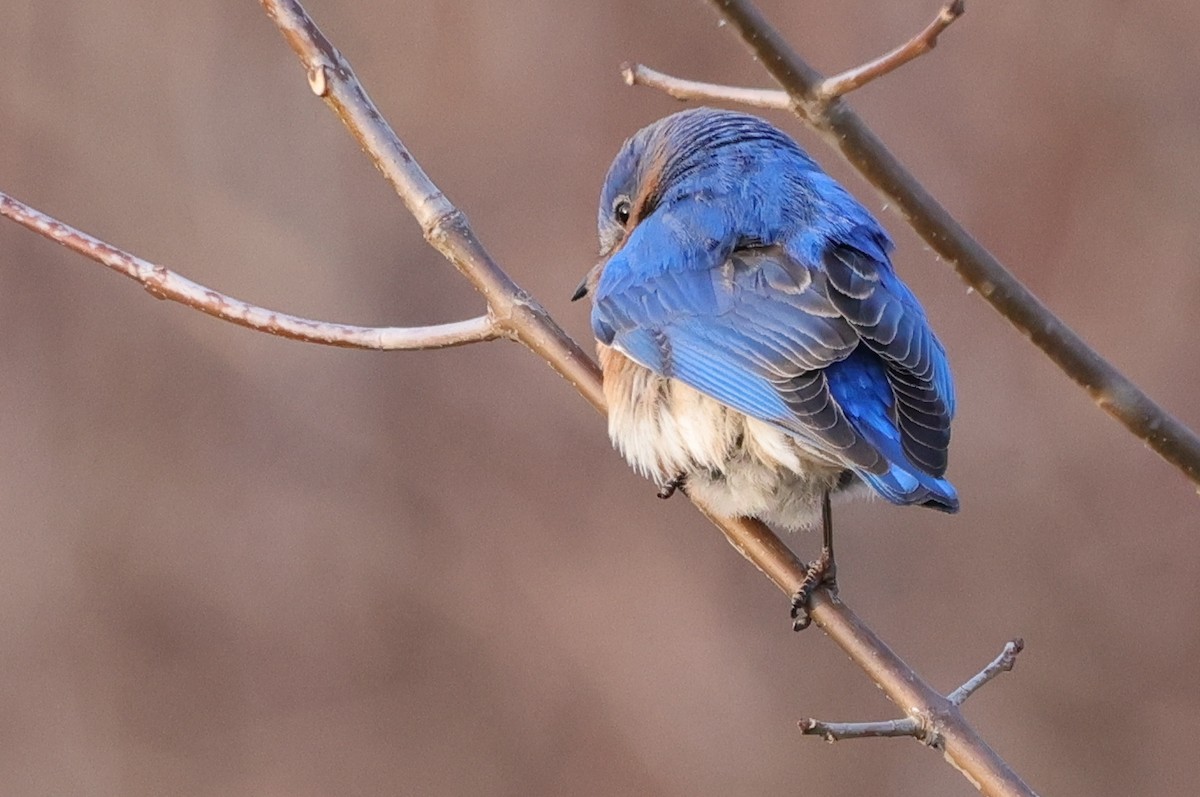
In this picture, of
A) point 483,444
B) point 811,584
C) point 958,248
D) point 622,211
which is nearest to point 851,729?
point 811,584

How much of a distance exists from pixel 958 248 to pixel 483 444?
409 cm

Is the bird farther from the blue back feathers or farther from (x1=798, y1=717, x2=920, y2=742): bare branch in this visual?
(x1=798, y1=717, x2=920, y2=742): bare branch

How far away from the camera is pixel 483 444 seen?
5773mm

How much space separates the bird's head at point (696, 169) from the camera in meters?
3.39

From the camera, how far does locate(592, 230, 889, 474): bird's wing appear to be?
274 cm

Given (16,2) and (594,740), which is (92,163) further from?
(594,740)

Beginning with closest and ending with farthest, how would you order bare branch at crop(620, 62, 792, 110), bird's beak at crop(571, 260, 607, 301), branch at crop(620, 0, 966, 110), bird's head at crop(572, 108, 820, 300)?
1. branch at crop(620, 0, 966, 110)
2. bare branch at crop(620, 62, 792, 110)
3. bird's head at crop(572, 108, 820, 300)
4. bird's beak at crop(571, 260, 607, 301)

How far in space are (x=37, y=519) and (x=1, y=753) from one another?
93cm

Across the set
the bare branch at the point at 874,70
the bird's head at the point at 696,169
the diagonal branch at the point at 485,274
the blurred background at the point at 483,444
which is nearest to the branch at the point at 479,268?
the diagonal branch at the point at 485,274

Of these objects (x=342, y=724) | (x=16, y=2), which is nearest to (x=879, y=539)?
(x=342, y=724)

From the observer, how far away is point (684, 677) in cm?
566

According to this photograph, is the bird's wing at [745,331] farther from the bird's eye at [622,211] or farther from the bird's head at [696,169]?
the bird's eye at [622,211]

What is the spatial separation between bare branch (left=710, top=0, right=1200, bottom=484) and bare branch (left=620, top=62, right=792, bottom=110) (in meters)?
0.05

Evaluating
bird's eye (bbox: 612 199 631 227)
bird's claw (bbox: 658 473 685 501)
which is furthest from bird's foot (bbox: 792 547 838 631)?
bird's eye (bbox: 612 199 631 227)
